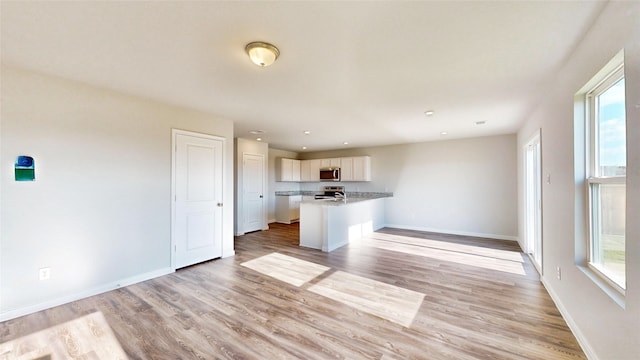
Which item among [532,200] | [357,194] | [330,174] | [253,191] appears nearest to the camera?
[532,200]

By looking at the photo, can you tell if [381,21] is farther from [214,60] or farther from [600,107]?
[600,107]

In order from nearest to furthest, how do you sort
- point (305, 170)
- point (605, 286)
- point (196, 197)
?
point (605, 286)
point (196, 197)
point (305, 170)

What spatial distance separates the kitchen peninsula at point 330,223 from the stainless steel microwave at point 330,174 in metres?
1.94

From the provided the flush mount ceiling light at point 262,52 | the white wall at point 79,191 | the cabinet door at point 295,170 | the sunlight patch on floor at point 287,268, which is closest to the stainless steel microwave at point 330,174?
the cabinet door at point 295,170

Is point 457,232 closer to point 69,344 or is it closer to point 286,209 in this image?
point 286,209

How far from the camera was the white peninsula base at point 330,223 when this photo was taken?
4836mm

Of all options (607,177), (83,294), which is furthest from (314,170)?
(607,177)

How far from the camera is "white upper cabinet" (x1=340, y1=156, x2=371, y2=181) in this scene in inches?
290

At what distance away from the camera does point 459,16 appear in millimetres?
1691

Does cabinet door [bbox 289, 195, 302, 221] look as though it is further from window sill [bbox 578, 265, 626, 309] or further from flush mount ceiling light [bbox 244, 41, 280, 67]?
window sill [bbox 578, 265, 626, 309]

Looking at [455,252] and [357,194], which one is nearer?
[455,252]

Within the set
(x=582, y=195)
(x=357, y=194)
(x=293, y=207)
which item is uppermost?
(x=582, y=195)

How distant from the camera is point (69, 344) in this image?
6.84 ft

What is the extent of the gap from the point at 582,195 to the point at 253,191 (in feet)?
20.3
